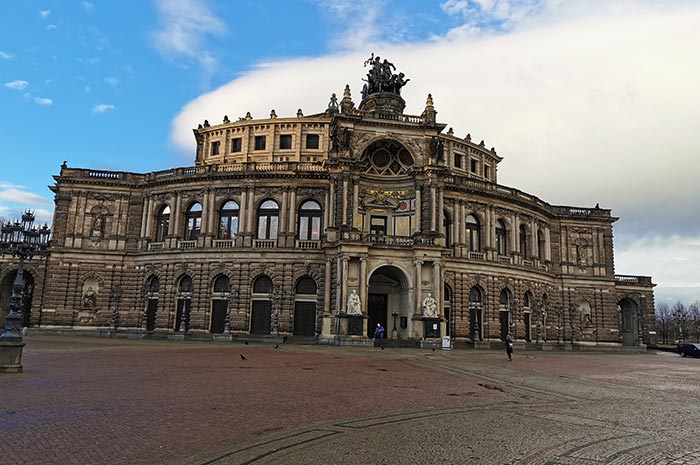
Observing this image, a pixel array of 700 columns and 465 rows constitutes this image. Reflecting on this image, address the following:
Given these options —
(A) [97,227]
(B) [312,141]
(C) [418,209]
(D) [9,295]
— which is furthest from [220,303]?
(D) [9,295]

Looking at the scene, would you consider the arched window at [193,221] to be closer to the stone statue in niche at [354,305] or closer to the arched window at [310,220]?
the arched window at [310,220]

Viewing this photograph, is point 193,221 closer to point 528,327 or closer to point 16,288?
point 16,288

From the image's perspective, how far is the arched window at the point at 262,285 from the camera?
4684 centimetres

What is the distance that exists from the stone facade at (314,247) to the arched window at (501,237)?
0.16 m

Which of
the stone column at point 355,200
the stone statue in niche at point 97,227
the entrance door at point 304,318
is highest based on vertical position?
the stone column at point 355,200

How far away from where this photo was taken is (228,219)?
49.2m

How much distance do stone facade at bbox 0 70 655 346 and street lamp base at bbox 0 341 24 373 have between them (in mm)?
25874

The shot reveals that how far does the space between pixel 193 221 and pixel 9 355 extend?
33.9 meters

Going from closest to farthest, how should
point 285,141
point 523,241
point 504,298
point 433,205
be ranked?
1. point 433,205
2. point 504,298
3. point 523,241
4. point 285,141

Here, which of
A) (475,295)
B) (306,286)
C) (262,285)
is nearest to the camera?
(306,286)

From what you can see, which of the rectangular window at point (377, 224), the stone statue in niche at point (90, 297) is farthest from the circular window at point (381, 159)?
the stone statue in niche at point (90, 297)

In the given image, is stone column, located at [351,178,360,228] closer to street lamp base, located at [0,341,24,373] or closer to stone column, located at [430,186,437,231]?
stone column, located at [430,186,437,231]

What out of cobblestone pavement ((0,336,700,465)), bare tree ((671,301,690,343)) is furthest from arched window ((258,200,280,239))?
bare tree ((671,301,690,343))

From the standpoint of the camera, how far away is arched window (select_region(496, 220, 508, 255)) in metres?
52.5
